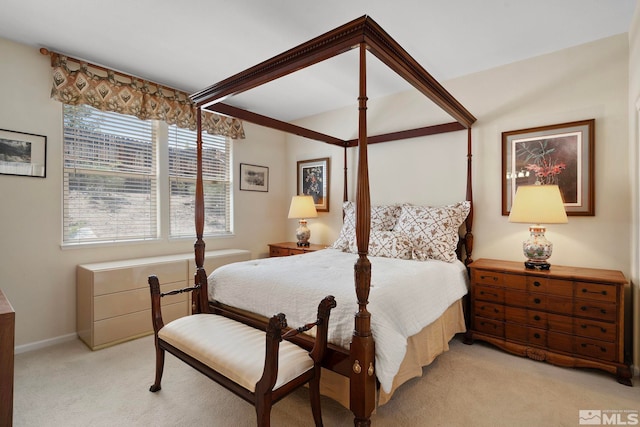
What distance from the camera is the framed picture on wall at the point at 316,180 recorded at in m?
4.39

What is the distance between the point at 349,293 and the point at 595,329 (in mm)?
1903

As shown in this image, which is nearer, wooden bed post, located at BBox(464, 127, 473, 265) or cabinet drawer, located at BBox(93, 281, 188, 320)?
cabinet drawer, located at BBox(93, 281, 188, 320)

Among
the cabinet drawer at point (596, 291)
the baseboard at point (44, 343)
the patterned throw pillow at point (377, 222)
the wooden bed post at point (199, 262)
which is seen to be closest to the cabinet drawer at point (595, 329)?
the cabinet drawer at point (596, 291)

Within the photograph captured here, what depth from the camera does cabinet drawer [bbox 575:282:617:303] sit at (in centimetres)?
221

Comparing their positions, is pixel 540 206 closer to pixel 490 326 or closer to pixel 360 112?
pixel 490 326

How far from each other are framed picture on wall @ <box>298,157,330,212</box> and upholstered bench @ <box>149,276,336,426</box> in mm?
2636

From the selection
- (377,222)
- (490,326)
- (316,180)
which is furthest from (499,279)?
(316,180)

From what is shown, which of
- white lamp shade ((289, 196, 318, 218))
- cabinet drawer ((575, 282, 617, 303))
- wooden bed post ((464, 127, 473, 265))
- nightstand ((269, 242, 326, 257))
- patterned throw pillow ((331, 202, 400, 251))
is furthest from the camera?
white lamp shade ((289, 196, 318, 218))

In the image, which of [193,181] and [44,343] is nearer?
[44,343]

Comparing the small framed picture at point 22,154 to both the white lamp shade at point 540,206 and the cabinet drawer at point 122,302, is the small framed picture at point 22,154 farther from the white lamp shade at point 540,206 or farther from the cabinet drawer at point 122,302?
the white lamp shade at point 540,206

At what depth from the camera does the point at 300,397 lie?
6.66ft

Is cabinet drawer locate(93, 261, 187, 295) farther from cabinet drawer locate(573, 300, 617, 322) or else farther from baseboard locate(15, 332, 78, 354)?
cabinet drawer locate(573, 300, 617, 322)

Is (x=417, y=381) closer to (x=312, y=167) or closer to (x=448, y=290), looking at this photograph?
(x=448, y=290)

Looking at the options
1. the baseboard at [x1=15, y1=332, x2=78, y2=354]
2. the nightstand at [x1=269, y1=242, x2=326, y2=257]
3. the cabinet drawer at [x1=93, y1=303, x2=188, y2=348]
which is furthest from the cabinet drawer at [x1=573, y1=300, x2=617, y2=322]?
the baseboard at [x1=15, y1=332, x2=78, y2=354]
